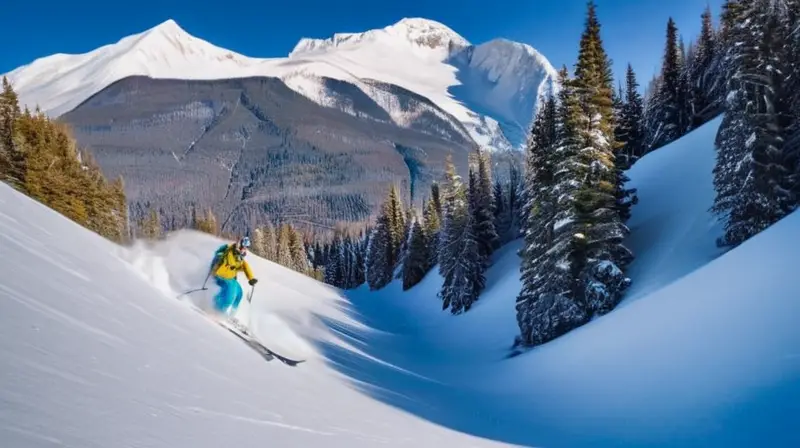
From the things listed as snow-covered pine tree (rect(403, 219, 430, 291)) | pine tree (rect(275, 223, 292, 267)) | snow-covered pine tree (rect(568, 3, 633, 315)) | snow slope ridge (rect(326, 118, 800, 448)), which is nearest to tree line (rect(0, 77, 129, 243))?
snow slope ridge (rect(326, 118, 800, 448))

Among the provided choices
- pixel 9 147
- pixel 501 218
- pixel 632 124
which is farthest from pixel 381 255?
pixel 9 147

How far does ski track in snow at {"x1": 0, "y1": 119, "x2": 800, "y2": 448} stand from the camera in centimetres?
471

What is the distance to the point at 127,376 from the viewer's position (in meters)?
5.37

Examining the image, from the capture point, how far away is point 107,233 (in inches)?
1636

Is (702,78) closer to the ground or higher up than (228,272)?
higher up

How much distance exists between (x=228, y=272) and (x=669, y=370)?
12.7 meters

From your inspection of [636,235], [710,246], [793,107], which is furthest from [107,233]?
[793,107]

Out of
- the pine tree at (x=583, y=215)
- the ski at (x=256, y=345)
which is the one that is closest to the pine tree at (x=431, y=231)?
the pine tree at (x=583, y=215)

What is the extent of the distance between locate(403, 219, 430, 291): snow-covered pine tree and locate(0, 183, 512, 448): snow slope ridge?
49398 millimetres

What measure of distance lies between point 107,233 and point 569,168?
36752 mm

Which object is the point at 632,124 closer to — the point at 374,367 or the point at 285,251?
the point at 374,367

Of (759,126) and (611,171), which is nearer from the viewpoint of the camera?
(759,126)

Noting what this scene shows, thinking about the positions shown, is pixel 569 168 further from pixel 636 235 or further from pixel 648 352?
pixel 648 352

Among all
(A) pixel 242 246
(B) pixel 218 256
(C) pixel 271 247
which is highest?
(C) pixel 271 247
